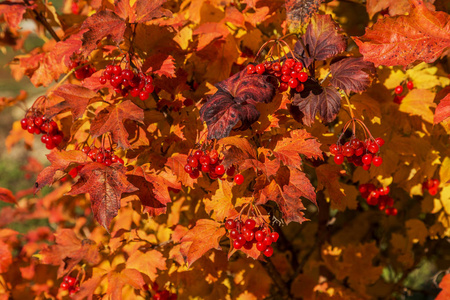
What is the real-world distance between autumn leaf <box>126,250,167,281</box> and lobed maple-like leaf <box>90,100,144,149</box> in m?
0.78

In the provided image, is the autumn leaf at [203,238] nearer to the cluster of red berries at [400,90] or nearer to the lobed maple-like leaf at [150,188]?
the lobed maple-like leaf at [150,188]

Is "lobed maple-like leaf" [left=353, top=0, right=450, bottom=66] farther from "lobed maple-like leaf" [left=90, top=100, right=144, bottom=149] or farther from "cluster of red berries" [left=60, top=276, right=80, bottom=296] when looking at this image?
"cluster of red berries" [left=60, top=276, right=80, bottom=296]

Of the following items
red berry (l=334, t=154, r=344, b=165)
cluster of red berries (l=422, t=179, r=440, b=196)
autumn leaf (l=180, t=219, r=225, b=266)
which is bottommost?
cluster of red berries (l=422, t=179, r=440, b=196)

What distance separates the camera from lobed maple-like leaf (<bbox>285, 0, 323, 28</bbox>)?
181 cm

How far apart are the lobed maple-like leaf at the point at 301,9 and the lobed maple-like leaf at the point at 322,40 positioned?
4 centimetres

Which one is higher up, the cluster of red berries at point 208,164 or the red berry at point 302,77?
the red berry at point 302,77

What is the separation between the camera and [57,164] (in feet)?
5.73

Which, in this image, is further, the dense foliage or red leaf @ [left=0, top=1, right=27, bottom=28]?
red leaf @ [left=0, top=1, right=27, bottom=28]

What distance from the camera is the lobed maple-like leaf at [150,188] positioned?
1.73m

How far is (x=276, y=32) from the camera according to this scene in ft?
8.30

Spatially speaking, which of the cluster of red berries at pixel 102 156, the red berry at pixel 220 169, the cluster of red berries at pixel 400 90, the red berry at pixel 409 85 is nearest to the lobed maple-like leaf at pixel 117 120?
the cluster of red berries at pixel 102 156

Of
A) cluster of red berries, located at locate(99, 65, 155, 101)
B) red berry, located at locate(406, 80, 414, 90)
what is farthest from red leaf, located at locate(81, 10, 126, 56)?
red berry, located at locate(406, 80, 414, 90)

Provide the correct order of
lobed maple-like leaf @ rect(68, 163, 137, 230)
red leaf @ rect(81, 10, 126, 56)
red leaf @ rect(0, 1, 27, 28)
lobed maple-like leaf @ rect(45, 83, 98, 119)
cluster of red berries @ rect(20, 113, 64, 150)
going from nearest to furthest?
1. lobed maple-like leaf @ rect(68, 163, 137, 230)
2. red leaf @ rect(81, 10, 126, 56)
3. lobed maple-like leaf @ rect(45, 83, 98, 119)
4. cluster of red berries @ rect(20, 113, 64, 150)
5. red leaf @ rect(0, 1, 27, 28)

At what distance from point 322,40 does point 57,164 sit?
1.39m
